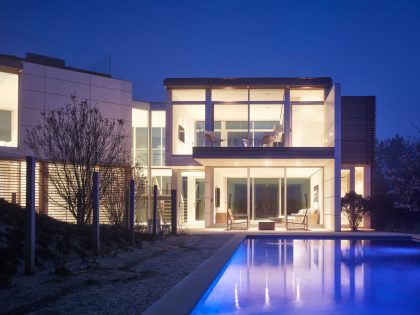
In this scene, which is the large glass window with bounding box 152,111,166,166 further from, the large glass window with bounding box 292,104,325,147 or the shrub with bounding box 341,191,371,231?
the shrub with bounding box 341,191,371,231

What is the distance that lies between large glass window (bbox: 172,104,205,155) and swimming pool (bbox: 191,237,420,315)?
892 centimetres

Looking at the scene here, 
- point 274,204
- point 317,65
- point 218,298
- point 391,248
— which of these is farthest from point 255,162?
point 317,65

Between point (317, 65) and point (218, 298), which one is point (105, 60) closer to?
point (218, 298)

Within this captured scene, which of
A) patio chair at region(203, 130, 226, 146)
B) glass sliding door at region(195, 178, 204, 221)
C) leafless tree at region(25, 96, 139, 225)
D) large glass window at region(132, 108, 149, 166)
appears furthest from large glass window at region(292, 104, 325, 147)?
leafless tree at region(25, 96, 139, 225)

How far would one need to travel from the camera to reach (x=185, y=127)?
75.6ft

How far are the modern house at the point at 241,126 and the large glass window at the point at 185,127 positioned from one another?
0.14 feet

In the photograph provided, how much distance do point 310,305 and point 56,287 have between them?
10.5 ft

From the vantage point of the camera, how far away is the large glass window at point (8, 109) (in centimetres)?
2008

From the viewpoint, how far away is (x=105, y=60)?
78.4ft

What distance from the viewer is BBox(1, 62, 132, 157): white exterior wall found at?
67.3 ft

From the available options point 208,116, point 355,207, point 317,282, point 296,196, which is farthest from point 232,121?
point 317,282

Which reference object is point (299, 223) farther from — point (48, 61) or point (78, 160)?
point (48, 61)

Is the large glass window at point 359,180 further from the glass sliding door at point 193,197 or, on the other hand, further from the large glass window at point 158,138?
the large glass window at point 158,138

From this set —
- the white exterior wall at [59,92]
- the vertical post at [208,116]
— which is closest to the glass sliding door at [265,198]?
the vertical post at [208,116]
